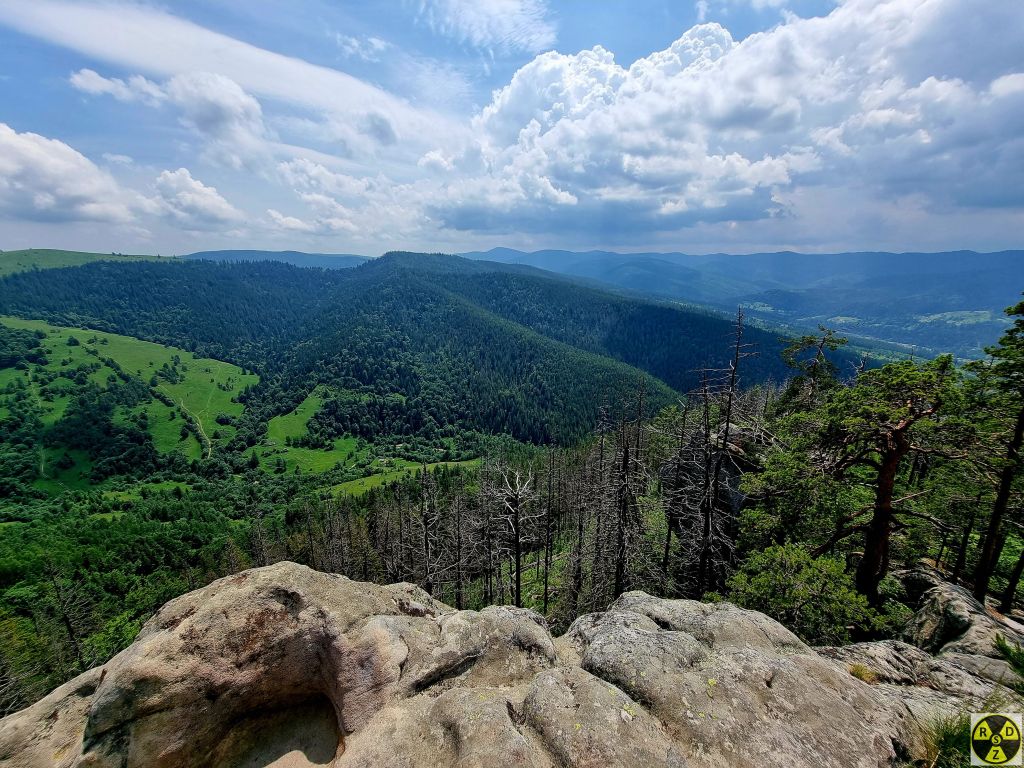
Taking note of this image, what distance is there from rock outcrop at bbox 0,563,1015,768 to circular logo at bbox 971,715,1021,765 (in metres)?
1.42

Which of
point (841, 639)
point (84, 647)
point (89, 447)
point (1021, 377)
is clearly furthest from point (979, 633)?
point (89, 447)

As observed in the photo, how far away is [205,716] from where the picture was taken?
10.1 metres

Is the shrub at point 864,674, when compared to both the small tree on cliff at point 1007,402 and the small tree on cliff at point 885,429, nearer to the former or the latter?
the small tree on cliff at point 885,429

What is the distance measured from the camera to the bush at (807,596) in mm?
17047

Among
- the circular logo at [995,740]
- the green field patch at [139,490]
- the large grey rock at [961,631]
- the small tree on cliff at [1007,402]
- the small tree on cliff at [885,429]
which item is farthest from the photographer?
the green field patch at [139,490]

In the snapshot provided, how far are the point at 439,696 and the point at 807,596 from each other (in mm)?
15767

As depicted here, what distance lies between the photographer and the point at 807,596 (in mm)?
17453

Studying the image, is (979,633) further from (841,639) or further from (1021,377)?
(1021,377)

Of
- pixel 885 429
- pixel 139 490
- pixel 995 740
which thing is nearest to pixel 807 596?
pixel 885 429

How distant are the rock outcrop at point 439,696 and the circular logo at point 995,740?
142 centimetres

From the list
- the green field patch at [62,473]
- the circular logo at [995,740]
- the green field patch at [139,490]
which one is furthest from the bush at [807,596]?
the green field patch at [62,473]

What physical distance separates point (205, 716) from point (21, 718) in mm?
4998

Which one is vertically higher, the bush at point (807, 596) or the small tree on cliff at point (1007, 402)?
the small tree on cliff at point (1007, 402)

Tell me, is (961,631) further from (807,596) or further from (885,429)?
(885,429)
